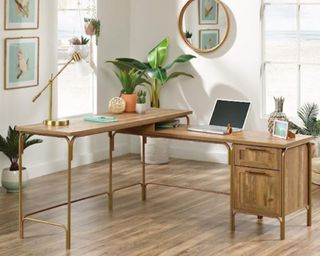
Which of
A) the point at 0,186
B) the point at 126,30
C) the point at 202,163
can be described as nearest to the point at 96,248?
the point at 0,186

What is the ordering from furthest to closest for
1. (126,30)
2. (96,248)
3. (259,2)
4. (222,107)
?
(126,30), (259,2), (222,107), (96,248)

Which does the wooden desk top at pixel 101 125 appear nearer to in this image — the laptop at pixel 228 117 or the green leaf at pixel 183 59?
the laptop at pixel 228 117

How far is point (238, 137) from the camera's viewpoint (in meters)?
6.00

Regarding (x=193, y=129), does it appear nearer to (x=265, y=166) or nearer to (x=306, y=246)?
(x=265, y=166)

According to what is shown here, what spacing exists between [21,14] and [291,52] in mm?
2805

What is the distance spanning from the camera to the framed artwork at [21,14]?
7398mm

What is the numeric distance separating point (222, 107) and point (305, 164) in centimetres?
85

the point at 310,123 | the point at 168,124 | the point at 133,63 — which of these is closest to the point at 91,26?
the point at 133,63

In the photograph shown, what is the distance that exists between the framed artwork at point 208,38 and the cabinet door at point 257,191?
2937 mm

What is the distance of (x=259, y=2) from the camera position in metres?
8.32

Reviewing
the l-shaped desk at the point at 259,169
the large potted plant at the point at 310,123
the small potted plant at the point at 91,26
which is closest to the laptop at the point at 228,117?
the l-shaped desk at the point at 259,169

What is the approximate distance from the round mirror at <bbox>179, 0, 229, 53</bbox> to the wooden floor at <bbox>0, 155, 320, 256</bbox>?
1.60 m

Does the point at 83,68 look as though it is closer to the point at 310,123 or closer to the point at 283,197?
the point at 310,123

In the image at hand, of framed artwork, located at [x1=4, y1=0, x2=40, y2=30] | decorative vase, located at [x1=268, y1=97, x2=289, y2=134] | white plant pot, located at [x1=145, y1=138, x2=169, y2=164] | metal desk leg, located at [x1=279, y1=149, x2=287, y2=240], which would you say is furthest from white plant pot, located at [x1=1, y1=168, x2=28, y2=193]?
metal desk leg, located at [x1=279, y1=149, x2=287, y2=240]
